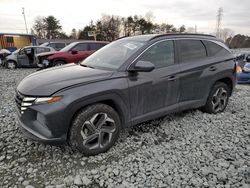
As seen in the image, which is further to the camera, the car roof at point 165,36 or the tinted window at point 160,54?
the car roof at point 165,36

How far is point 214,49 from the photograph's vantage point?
11.5 feet

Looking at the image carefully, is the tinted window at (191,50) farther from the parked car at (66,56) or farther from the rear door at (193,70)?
the parked car at (66,56)

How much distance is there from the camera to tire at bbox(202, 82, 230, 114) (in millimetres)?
3578

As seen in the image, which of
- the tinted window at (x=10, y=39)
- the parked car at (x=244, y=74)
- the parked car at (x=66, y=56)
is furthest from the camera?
the tinted window at (x=10, y=39)

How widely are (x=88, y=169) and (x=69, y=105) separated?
864mm

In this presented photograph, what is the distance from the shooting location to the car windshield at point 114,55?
2.64 metres

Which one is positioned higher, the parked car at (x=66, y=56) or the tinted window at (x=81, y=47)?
the tinted window at (x=81, y=47)

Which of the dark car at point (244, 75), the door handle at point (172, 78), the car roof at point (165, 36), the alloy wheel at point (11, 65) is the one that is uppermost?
the car roof at point (165, 36)

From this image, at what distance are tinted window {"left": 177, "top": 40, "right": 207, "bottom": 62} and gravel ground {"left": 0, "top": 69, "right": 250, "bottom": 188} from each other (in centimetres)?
126

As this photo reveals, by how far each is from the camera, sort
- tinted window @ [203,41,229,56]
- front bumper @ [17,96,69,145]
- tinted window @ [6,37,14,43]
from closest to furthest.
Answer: front bumper @ [17,96,69,145] < tinted window @ [203,41,229,56] < tinted window @ [6,37,14,43]

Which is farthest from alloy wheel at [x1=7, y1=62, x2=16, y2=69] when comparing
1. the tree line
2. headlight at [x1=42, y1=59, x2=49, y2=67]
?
the tree line

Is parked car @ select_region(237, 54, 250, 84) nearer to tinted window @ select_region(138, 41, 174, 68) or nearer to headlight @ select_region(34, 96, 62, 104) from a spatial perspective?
tinted window @ select_region(138, 41, 174, 68)

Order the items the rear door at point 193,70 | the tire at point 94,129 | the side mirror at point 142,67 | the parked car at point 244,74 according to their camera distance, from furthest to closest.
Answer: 1. the parked car at point 244,74
2. the rear door at point 193,70
3. the side mirror at point 142,67
4. the tire at point 94,129

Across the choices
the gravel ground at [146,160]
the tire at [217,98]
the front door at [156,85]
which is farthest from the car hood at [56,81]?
the tire at [217,98]
